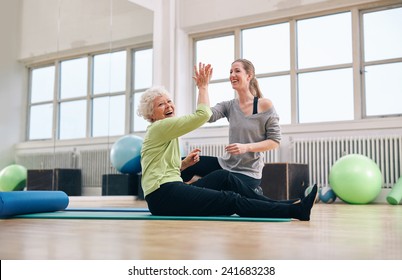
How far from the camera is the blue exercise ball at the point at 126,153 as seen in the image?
571 centimetres

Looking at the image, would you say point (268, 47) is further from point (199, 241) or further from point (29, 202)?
point (199, 241)

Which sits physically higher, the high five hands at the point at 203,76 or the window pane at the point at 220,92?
the window pane at the point at 220,92

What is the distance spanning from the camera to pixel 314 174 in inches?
220

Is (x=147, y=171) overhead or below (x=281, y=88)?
below

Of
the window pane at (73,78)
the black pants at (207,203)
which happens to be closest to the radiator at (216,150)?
the window pane at (73,78)

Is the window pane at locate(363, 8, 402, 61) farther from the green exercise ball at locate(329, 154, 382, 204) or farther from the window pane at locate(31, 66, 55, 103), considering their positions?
the window pane at locate(31, 66, 55, 103)

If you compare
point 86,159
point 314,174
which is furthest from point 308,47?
point 86,159

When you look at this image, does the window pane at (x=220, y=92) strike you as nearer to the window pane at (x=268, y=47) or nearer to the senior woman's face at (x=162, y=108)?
the window pane at (x=268, y=47)

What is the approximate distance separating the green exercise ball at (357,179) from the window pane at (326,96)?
991mm

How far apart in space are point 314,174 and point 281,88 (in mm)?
1287

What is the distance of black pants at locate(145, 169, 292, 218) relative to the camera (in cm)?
246

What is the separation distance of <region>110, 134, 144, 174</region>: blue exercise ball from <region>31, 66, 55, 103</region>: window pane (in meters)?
0.98

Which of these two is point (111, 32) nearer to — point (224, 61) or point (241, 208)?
point (224, 61)

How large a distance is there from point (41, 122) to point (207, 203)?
316cm
